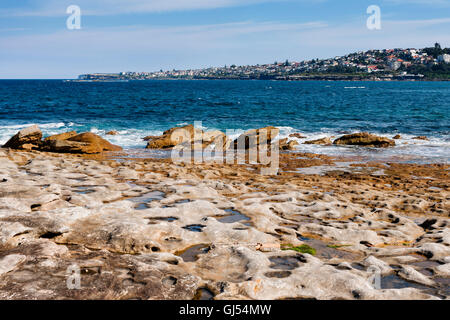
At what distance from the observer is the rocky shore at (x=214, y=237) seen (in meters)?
5.59

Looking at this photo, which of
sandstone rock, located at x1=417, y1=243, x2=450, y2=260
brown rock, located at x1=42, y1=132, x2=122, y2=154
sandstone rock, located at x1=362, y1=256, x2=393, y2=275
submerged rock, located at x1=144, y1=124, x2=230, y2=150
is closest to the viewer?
sandstone rock, located at x1=362, y1=256, x2=393, y2=275

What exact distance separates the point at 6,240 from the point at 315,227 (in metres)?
6.44

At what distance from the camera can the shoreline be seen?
560 cm

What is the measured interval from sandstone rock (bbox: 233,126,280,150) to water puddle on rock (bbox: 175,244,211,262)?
56.3 feet

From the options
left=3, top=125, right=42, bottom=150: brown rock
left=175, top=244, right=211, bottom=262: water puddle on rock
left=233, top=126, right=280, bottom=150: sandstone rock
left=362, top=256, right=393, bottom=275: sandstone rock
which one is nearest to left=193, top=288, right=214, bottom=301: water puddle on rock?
left=175, top=244, right=211, bottom=262: water puddle on rock

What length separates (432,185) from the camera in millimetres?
14562

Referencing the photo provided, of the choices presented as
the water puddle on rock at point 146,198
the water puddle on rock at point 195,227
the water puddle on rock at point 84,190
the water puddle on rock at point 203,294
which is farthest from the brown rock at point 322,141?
the water puddle on rock at point 203,294

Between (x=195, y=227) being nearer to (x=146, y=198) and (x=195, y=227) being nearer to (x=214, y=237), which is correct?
(x=214, y=237)

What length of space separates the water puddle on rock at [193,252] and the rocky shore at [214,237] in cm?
2

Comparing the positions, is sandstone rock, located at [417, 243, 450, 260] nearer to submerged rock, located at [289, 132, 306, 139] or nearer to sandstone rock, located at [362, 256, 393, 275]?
sandstone rock, located at [362, 256, 393, 275]

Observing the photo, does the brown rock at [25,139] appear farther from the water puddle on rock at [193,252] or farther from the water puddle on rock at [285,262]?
the water puddle on rock at [285,262]

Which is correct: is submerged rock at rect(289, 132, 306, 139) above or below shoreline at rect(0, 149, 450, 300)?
above
